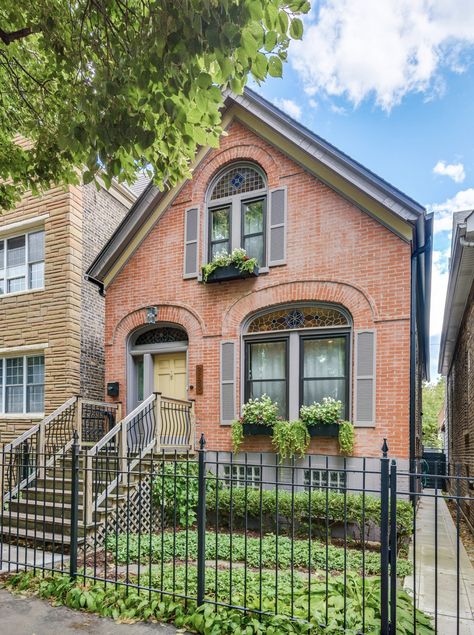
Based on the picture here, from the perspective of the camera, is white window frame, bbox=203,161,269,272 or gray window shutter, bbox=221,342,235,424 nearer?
gray window shutter, bbox=221,342,235,424

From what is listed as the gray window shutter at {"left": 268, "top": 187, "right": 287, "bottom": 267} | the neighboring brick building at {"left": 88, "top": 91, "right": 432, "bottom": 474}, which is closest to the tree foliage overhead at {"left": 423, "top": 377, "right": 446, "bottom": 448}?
the neighboring brick building at {"left": 88, "top": 91, "right": 432, "bottom": 474}

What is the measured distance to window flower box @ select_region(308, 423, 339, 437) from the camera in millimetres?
8633

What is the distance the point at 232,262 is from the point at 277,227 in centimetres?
116

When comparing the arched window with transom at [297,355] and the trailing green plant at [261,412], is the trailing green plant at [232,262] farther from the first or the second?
the trailing green plant at [261,412]

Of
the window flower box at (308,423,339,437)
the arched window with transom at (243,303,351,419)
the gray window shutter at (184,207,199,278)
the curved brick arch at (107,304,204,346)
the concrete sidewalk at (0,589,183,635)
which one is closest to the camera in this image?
the concrete sidewalk at (0,589,183,635)

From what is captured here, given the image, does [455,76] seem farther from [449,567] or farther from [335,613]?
[335,613]

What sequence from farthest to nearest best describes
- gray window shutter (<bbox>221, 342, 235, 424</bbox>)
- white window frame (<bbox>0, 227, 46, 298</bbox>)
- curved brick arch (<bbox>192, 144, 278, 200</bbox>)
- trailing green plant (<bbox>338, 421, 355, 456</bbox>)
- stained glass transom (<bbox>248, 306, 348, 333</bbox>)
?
1. white window frame (<bbox>0, 227, 46, 298</bbox>)
2. curved brick arch (<bbox>192, 144, 278, 200</bbox>)
3. gray window shutter (<bbox>221, 342, 235, 424</bbox>)
4. stained glass transom (<bbox>248, 306, 348, 333</bbox>)
5. trailing green plant (<bbox>338, 421, 355, 456</bbox>)

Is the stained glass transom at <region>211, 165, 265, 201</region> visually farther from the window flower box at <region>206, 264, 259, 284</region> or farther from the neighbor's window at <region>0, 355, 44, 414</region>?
the neighbor's window at <region>0, 355, 44, 414</region>

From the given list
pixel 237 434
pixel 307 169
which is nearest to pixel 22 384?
pixel 237 434

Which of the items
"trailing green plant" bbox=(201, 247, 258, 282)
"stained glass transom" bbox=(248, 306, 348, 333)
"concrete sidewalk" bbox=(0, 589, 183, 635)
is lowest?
"concrete sidewalk" bbox=(0, 589, 183, 635)

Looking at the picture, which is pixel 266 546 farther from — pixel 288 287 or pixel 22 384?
pixel 22 384

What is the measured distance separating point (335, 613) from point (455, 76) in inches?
708

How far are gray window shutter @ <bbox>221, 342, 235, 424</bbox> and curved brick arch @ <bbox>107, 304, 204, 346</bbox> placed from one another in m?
0.74

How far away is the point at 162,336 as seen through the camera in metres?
10.9
